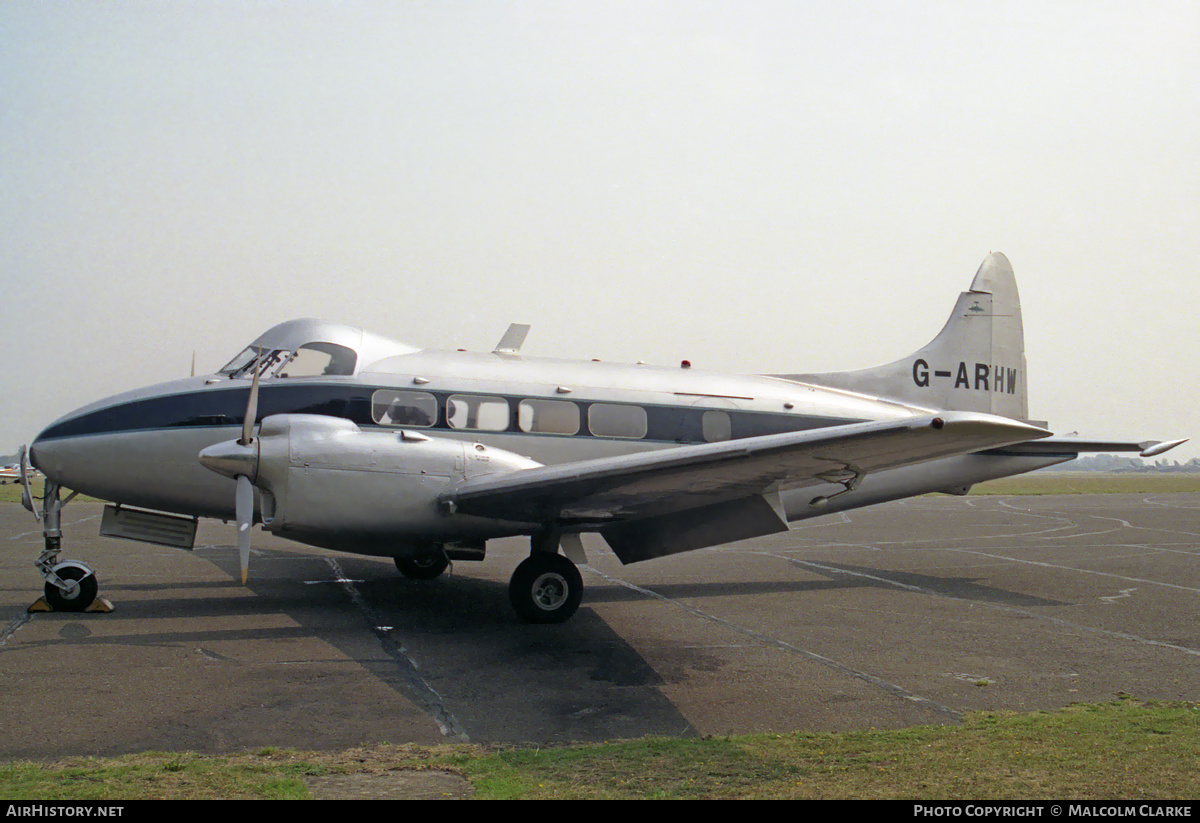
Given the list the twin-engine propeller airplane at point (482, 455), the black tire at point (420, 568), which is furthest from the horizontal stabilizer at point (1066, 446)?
the black tire at point (420, 568)

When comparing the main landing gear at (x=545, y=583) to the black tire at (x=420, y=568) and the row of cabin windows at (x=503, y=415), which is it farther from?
Answer: the black tire at (x=420, y=568)

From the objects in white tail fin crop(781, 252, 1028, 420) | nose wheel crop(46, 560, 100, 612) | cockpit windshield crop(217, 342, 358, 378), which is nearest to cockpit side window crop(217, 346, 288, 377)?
cockpit windshield crop(217, 342, 358, 378)

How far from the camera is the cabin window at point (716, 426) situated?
1259 cm

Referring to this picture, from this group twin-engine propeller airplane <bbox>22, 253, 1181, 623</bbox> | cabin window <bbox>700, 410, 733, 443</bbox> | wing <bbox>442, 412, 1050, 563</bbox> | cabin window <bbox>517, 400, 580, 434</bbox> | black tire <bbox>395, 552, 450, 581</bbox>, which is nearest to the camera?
wing <bbox>442, 412, 1050, 563</bbox>

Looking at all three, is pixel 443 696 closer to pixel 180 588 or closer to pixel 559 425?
pixel 559 425

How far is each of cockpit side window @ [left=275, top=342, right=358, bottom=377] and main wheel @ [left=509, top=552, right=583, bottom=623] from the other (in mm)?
3429

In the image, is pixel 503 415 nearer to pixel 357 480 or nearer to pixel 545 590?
pixel 545 590

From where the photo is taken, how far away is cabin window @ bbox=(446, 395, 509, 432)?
1140 cm

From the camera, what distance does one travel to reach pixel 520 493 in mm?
9188

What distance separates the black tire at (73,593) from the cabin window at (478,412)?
4.42 m

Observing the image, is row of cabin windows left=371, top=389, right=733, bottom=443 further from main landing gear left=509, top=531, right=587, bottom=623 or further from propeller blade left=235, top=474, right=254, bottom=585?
propeller blade left=235, top=474, right=254, bottom=585

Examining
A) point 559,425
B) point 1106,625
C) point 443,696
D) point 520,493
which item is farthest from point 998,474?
point 443,696

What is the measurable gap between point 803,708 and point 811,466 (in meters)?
2.23

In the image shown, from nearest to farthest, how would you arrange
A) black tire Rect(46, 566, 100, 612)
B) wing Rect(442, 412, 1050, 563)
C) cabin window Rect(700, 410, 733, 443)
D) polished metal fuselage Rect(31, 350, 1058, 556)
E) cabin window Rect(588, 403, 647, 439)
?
wing Rect(442, 412, 1050, 563), black tire Rect(46, 566, 100, 612), polished metal fuselage Rect(31, 350, 1058, 556), cabin window Rect(588, 403, 647, 439), cabin window Rect(700, 410, 733, 443)
